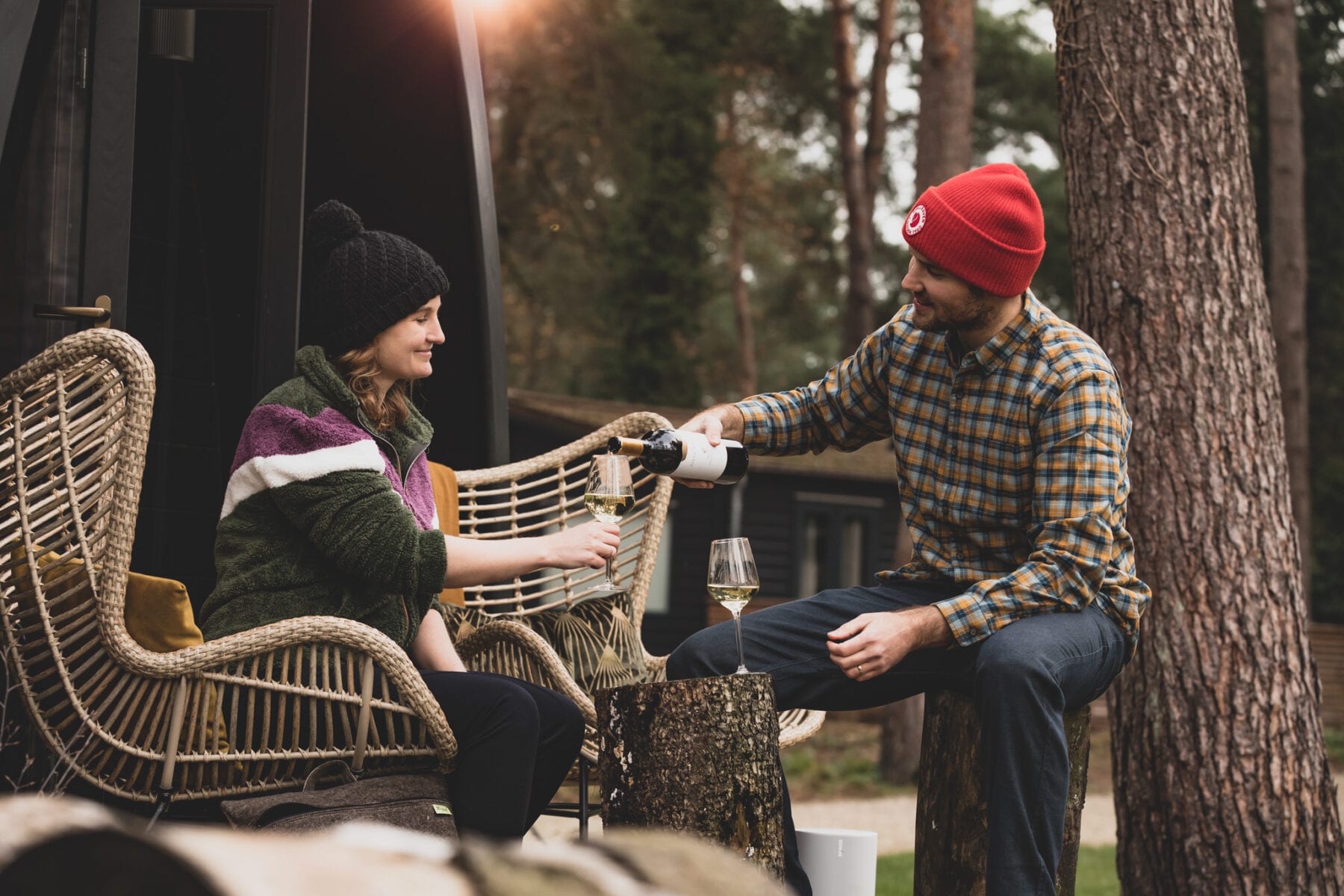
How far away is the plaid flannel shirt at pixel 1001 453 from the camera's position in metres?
2.81

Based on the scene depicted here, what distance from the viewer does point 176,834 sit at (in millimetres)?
968

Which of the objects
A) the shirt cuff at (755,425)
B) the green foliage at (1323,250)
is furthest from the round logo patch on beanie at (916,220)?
the green foliage at (1323,250)

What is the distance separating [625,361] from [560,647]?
1532 centimetres

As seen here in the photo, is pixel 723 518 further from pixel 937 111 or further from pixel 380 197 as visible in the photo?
pixel 380 197

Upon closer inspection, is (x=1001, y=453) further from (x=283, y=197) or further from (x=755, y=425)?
(x=283, y=197)

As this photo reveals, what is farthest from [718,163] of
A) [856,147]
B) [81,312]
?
[81,312]

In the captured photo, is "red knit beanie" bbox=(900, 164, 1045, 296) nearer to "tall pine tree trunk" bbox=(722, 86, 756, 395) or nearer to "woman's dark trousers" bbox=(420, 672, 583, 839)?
"woman's dark trousers" bbox=(420, 672, 583, 839)

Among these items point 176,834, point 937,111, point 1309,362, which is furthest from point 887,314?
point 176,834


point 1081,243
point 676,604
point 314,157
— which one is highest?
point 314,157

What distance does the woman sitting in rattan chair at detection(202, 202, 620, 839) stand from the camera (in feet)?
8.57

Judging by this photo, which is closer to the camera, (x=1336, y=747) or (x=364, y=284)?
(x=364, y=284)

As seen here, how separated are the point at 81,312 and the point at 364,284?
3.49ft

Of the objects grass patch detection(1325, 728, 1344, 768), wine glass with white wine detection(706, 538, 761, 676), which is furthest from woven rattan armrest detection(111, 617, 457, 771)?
grass patch detection(1325, 728, 1344, 768)

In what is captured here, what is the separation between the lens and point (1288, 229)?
12641 mm
